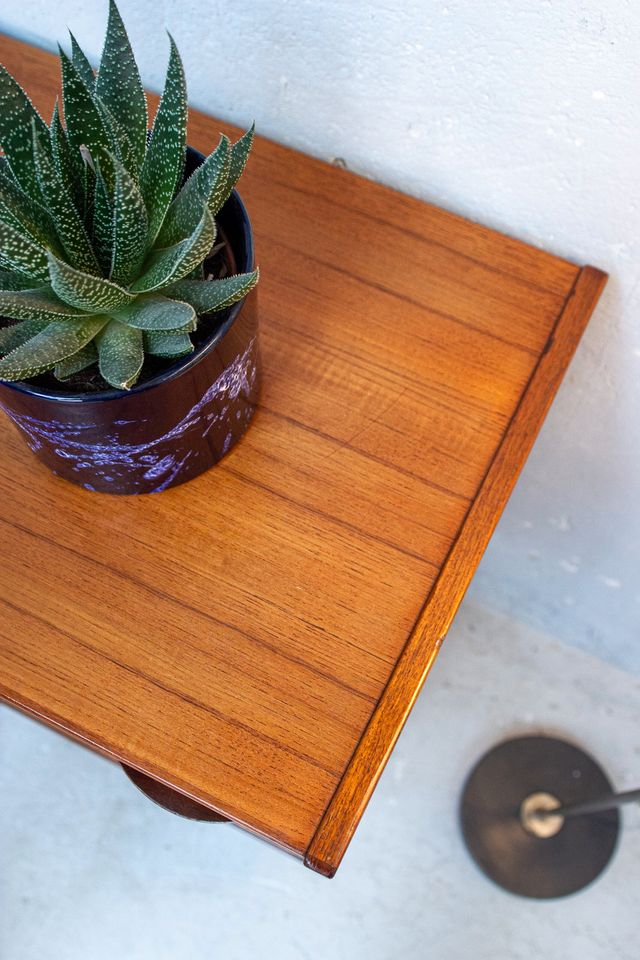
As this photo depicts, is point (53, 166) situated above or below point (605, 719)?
above

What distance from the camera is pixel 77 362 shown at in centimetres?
52

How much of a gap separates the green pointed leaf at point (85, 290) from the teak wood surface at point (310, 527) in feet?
0.68

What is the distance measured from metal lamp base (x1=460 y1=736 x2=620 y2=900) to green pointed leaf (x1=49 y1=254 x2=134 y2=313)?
3.39ft

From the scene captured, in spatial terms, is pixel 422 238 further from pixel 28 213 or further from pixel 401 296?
pixel 28 213

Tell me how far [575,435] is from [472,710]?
0.58 metres

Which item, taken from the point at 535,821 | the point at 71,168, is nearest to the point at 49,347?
the point at 71,168

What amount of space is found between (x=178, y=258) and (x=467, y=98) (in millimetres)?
342

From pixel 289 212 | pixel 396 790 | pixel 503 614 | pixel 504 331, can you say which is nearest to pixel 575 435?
pixel 504 331

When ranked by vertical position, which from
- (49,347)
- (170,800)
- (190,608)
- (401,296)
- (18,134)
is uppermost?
(401,296)

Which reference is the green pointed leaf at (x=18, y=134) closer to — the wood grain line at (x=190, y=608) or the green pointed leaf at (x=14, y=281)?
the green pointed leaf at (x=14, y=281)

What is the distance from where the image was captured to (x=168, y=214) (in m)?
0.55

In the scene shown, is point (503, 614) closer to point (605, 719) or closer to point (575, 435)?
point (605, 719)

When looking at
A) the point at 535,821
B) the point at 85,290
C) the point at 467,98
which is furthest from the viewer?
the point at 535,821

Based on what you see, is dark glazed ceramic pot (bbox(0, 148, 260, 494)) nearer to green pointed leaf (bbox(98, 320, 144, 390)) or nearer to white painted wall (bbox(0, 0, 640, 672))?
green pointed leaf (bbox(98, 320, 144, 390))
